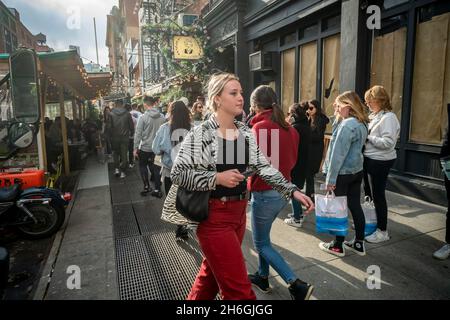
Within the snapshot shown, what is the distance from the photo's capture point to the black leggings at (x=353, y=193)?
141 inches

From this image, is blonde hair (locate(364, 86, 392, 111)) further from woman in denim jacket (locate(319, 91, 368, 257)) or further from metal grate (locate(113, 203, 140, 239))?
metal grate (locate(113, 203, 140, 239))

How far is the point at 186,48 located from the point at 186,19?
5.63 ft

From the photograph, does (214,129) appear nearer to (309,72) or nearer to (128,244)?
(128,244)

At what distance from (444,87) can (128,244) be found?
5.55 meters

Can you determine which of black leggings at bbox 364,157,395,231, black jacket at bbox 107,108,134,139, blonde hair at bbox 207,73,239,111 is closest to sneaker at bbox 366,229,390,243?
black leggings at bbox 364,157,395,231

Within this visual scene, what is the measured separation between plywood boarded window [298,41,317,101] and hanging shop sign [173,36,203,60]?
498 centimetres

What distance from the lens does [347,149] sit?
3.43m

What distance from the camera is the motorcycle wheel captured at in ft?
14.9

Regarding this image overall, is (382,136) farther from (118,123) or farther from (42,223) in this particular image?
(118,123)

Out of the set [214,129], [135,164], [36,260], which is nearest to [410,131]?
[214,129]

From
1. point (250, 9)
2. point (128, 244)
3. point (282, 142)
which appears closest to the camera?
point (282, 142)

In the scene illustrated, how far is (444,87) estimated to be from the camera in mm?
5293

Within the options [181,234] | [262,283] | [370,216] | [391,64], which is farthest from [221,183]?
[391,64]

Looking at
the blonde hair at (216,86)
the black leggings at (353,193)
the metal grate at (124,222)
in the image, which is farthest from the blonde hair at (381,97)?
the metal grate at (124,222)
